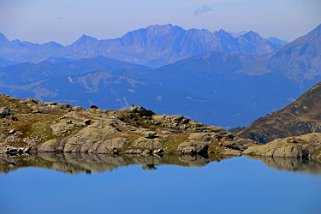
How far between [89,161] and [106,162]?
3.81 m

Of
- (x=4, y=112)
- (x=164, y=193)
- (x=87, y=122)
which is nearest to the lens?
(x=164, y=193)

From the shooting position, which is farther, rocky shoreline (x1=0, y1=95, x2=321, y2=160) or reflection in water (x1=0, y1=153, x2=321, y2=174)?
rocky shoreline (x1=0, y1=95, x2=321, y2=160)

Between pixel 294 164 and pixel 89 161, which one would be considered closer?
pixel 294 164

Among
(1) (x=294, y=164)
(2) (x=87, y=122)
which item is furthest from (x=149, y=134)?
(1) (x=294, y=164)

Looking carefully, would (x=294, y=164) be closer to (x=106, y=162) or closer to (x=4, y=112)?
(x=106, y=162)

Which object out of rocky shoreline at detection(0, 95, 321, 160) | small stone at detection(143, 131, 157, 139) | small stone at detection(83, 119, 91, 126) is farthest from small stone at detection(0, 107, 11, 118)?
small stone at detection(143, 131, 157, 139)

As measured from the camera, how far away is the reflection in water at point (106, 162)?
115 meters

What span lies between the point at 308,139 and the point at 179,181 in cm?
3952

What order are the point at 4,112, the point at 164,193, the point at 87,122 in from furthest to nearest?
the point at 4,112, the point at 87,122, the point at 164,193

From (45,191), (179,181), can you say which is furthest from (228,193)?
(45,191)

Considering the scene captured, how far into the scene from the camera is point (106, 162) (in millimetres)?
119625

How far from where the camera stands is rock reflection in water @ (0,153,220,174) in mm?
115875

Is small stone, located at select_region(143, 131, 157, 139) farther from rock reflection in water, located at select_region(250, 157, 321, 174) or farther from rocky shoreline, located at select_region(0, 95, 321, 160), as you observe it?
rock reflection in water, located at select_region(250, 157, 321, 174)

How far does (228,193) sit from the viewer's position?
92500 millimetres
